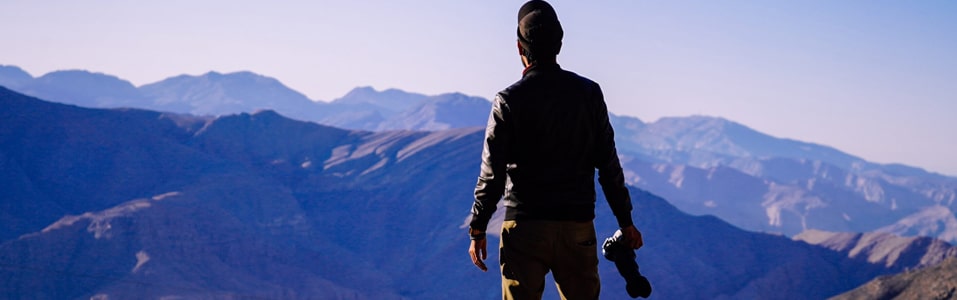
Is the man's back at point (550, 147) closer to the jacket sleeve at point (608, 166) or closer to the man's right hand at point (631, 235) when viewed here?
the jacket sleeve at point (608, 166)

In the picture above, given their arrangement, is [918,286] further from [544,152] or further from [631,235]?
[544,152]

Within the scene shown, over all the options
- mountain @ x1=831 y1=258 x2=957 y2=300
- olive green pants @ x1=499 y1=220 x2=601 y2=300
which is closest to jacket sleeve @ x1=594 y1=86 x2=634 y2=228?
olive green pants @ x1=499 y1=220 x2=601 y2=300

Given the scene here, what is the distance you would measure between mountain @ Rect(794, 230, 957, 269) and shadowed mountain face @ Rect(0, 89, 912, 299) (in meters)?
2.67

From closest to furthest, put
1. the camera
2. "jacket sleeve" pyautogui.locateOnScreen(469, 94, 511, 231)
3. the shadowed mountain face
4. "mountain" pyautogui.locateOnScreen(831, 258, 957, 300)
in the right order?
1. "jacket sleeve" pyautogui.locateOnScreen(469, 94, 511, 231)
2. the camera
3. "mountain" pyautogui.locateOnScreen(831, 258, 957, 300)
4. the shadowed mountain face

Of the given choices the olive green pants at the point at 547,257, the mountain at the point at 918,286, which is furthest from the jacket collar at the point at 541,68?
the mountain at the point at 918,286

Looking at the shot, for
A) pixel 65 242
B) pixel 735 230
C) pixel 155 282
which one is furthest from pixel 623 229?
pixel 735 230

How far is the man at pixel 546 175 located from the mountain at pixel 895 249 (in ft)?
372

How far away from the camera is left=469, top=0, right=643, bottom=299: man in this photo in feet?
14.9

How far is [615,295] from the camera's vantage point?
9306 centimetres

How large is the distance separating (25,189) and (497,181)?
106 m

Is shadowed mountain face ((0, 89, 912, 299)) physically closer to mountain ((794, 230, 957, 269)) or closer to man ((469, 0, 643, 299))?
mountain ((794, 230, 957, 269))

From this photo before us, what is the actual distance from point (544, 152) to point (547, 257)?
47 cm

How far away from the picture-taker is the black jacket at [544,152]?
4516 millimetres

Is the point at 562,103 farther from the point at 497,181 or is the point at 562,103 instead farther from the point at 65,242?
the point at 65,242
